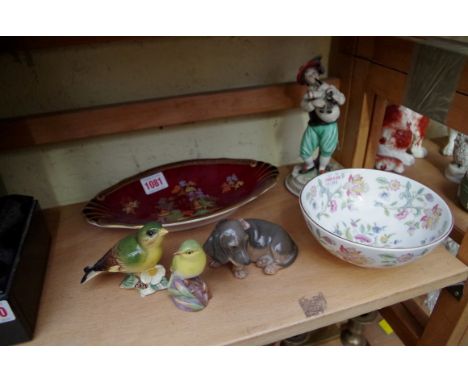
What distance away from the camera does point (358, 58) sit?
74 centimetres

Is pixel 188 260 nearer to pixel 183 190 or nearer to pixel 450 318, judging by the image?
pixel 183 190

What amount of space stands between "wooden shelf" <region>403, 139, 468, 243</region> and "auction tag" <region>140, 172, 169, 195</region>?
56cm

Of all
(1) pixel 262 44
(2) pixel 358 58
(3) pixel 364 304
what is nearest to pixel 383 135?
(2) pixel 358 58

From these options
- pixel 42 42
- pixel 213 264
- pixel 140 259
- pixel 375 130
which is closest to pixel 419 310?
pixel 375 130

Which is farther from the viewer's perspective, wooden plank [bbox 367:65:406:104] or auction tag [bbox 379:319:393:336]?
auction tag [bbox 379:319:393:336]

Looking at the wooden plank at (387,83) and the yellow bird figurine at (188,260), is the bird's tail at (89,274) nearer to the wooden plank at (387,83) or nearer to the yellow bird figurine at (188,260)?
the yellow bird figurine at (188,260)

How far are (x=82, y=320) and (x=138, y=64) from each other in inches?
18.6

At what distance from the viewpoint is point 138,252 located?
521 millimetres

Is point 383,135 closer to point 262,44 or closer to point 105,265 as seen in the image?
point 262,44

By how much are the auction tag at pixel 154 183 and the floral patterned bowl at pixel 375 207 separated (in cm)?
31

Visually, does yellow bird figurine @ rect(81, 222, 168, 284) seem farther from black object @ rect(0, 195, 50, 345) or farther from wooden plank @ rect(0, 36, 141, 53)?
wooden plank @ rect(0, 36, 141, 53)

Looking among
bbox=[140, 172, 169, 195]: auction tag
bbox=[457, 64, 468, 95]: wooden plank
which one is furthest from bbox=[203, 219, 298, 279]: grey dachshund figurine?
bbox=[457, 64, 468, 95]: wooden plank

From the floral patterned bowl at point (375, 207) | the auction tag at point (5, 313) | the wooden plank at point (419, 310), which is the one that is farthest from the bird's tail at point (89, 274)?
the wooden plank at point (419, 310)

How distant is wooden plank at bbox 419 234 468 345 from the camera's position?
63cm
